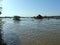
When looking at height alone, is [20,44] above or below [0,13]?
below

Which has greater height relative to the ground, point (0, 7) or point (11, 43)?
point (0, 7)

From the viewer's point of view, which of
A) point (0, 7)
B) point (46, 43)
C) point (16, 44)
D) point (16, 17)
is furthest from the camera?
point (16, 17)

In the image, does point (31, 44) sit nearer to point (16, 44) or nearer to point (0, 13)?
point (16, 44)

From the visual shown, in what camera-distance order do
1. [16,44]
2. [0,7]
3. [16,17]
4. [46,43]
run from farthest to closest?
[16,17] → [46,43] → [16,44] → [0,7]

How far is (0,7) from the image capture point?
47.5 feet

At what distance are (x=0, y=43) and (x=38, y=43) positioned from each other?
642 cm

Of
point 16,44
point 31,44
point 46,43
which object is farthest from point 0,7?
point 46,43

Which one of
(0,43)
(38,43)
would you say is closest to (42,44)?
(38,43)

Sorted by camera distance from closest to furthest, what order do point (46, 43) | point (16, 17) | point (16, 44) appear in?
point (16, 44), point (46, 43), point (16, 17)

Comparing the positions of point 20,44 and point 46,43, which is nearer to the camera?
point 20,44

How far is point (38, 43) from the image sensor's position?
2006 cm

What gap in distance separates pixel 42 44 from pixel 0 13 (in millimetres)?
7286

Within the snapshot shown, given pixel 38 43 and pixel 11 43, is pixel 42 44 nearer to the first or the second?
pixel 38 43

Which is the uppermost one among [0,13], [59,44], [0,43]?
[0,13]
